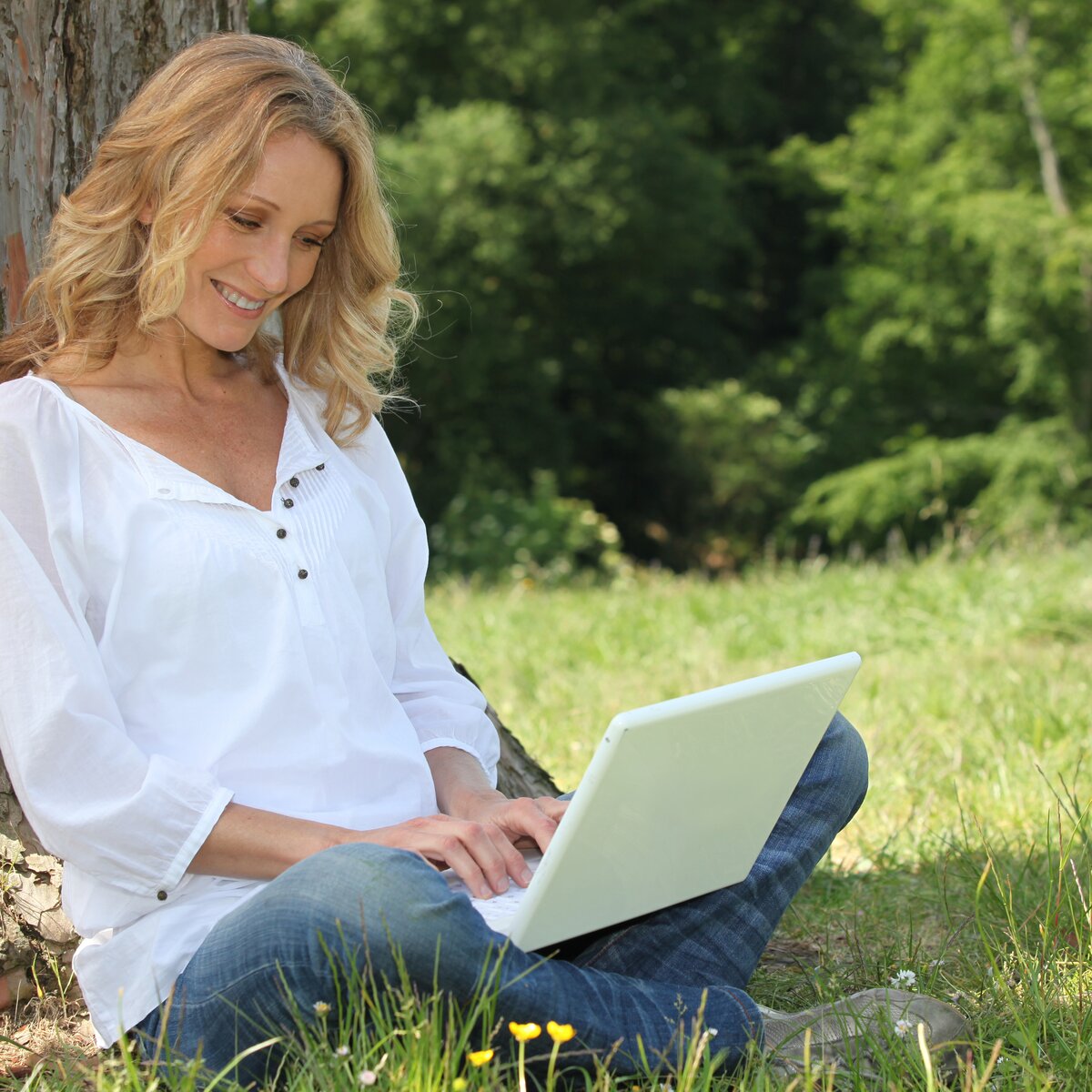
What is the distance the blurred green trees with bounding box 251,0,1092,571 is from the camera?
14.3 metres

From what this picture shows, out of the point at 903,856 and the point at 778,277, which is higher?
the point at 903,856

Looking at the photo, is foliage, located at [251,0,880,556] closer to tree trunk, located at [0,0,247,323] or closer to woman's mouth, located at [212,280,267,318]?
tree trunk, located at [0,0,247,323]

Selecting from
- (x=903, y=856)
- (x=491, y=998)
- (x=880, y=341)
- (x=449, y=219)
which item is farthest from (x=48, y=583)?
(x=880, y=341)

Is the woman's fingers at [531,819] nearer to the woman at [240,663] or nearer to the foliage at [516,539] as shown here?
the woman at [240,663]

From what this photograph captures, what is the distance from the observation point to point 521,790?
2.59 meters

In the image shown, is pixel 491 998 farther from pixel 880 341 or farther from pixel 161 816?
pixel 880 341

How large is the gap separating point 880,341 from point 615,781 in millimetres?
15506

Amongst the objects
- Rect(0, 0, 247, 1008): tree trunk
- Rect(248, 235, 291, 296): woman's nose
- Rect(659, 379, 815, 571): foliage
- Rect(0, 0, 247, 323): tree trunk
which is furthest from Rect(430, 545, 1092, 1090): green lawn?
Rect(659, 379, 815, 571): foliage

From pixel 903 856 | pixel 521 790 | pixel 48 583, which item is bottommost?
pixel 903 856

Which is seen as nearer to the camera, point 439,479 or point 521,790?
point 521,790

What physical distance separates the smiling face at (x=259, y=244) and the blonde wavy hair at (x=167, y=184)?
23 millimetres

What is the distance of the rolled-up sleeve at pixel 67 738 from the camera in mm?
1675

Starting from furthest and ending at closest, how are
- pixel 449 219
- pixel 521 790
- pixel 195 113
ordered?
pixel 449 219 < pixel 521 790 < pixel 195 113

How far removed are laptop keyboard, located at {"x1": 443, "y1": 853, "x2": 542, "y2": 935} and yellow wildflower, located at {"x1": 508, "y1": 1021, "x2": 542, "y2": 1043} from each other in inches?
4.1
